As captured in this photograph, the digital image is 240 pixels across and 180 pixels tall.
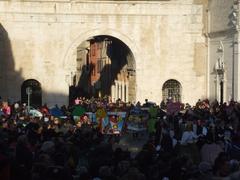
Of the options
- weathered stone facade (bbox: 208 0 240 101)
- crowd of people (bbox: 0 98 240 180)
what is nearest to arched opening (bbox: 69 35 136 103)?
weathered stone facade (bbox: 208 0 240 101)

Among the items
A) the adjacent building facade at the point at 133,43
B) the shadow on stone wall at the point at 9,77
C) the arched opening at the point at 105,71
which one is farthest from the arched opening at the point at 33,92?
the arched opening at the point at 105,71

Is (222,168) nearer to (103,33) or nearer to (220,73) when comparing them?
(220,73)

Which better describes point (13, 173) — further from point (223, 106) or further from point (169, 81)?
point (169, 81)

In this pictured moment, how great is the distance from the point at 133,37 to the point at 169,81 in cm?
352

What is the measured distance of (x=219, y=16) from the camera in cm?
3688

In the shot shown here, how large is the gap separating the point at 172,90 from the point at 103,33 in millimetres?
5476

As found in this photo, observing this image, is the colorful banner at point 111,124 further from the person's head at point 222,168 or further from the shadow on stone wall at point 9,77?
the shadow on stone wall at point 9,77

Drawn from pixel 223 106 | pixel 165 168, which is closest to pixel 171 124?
pixel 223 106

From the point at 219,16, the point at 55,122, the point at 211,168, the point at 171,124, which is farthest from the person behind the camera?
the point at 219,16

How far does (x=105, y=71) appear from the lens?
57.0 meters

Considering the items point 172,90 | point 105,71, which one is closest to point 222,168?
point 172,90

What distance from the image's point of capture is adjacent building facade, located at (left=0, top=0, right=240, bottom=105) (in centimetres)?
3684

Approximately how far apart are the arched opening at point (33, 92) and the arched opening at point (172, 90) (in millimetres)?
7414

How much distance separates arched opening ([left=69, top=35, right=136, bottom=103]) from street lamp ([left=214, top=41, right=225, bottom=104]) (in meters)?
5.08
